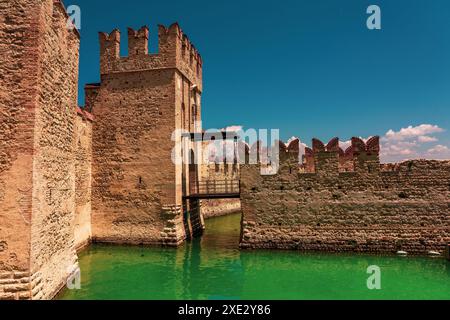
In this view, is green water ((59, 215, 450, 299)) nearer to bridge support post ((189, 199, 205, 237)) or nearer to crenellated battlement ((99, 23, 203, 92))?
bridge support post ((189, 199, 205, 237))

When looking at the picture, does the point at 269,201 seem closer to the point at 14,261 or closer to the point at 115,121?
the point at 115,121

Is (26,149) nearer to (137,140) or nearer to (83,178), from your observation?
(83,178)

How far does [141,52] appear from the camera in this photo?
1591 centimetres

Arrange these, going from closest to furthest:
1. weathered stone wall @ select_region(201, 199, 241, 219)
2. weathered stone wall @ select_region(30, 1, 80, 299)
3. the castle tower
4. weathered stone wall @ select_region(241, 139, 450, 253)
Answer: weathered stone wall @ select_region(30, 1, 80, 299), weathered stone wall @ select_region(241, 139, 450, 253), the castle tower, weathered stone wall @ select_region(201, 199, 241, 219)

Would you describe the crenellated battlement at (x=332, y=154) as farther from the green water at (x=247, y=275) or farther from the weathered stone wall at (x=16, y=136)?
the weathered stone wall at (x=16, y=136)

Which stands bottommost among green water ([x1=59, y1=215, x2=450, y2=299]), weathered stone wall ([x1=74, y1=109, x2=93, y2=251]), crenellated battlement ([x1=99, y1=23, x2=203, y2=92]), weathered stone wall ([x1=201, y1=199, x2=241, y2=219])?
green water ([x1=59, y1=215, x2=450, y2=299])

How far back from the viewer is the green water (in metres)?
9.23

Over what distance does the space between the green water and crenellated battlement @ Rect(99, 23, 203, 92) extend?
793 centimetres

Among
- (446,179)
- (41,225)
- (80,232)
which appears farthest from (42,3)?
(446,179)

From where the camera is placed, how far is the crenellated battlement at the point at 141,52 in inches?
619

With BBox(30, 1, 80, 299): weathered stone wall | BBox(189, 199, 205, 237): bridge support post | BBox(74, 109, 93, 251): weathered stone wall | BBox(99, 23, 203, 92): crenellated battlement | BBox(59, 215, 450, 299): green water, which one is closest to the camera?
BBox(30, 1, 80, 299): weathered stone wall

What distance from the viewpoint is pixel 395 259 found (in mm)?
12289

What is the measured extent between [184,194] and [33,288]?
30.9 feet

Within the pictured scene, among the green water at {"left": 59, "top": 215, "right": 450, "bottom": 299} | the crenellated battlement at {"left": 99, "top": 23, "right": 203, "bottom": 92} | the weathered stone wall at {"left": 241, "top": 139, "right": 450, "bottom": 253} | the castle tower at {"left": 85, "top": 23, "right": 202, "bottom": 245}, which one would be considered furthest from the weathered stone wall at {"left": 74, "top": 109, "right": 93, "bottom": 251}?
the weathered stone wall at {"left": 241, "top": 139, "right": 450, "bottom": 253}
